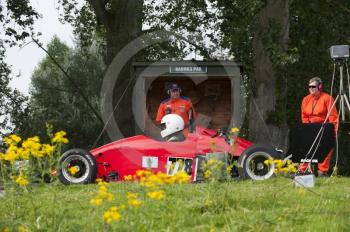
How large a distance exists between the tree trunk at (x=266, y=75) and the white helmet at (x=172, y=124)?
202 inches

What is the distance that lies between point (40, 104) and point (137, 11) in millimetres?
23366

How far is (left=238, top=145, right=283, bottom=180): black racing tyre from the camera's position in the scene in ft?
40.7

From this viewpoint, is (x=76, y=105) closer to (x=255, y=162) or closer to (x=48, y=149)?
(x=255, y=162)

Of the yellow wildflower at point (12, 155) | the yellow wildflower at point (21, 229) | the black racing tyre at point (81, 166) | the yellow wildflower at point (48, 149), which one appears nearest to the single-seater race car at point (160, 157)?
the black racing tyre at point (81, 166)

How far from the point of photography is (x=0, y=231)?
5.22 metres

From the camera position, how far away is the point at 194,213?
690 centimetres

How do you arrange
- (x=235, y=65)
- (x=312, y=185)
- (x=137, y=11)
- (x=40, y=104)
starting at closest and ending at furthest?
1. (x=312, y=185)
2. (x=235, y=65)
3. (x=137, y=11)
4. (x=40, y=104)

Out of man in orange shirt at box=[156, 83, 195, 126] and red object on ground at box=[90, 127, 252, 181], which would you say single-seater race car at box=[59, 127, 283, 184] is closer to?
red object on ground at box=[90, 127, 252, 181]

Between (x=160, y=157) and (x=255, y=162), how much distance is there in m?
1.75

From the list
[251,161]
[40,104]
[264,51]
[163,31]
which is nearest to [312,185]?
[251,161]

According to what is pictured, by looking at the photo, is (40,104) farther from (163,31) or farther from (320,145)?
(320,145)

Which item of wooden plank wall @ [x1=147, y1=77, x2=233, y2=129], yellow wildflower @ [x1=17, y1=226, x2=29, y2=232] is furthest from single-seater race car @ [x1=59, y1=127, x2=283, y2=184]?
yellow wildflower @ [x1=17, y1=226, x2=29, y2=232]

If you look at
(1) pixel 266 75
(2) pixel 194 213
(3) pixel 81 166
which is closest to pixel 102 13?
(1) pixel 266 75

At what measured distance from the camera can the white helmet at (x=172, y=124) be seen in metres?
13.6
